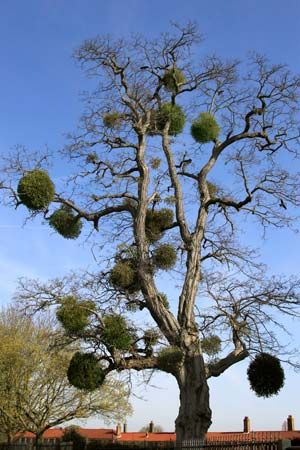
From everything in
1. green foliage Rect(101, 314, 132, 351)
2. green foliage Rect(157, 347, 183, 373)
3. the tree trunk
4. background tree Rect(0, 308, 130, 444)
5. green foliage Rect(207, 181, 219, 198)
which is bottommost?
the tree trunk

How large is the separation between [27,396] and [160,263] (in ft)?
48.9

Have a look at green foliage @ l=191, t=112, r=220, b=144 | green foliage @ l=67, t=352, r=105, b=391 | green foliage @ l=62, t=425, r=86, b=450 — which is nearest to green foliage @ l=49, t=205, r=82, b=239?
green foliage @ l=67, t=352, r=105, b=391

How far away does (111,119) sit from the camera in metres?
12.7

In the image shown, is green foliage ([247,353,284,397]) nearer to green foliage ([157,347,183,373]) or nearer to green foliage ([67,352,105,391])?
green foliage ([157,347,183,373])

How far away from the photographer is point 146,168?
1264 cm

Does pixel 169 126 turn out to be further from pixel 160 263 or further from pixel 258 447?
pixel 258 447

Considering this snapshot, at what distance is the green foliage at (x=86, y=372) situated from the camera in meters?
10.6

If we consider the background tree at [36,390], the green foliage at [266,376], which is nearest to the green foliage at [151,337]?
the green foliage at [266,376]

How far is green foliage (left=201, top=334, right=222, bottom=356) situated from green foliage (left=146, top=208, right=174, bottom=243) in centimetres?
222

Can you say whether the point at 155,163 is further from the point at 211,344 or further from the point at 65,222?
the point at 211,344

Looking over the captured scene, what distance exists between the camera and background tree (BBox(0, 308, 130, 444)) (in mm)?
24266

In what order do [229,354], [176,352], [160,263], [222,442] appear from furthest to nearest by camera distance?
[160,263] < [229,354] < [176,352] < [222,442]

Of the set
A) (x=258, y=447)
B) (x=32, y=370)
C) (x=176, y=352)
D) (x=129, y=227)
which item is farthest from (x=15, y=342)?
(x=258, y=447)

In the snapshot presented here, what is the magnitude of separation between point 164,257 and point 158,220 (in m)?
0.96
